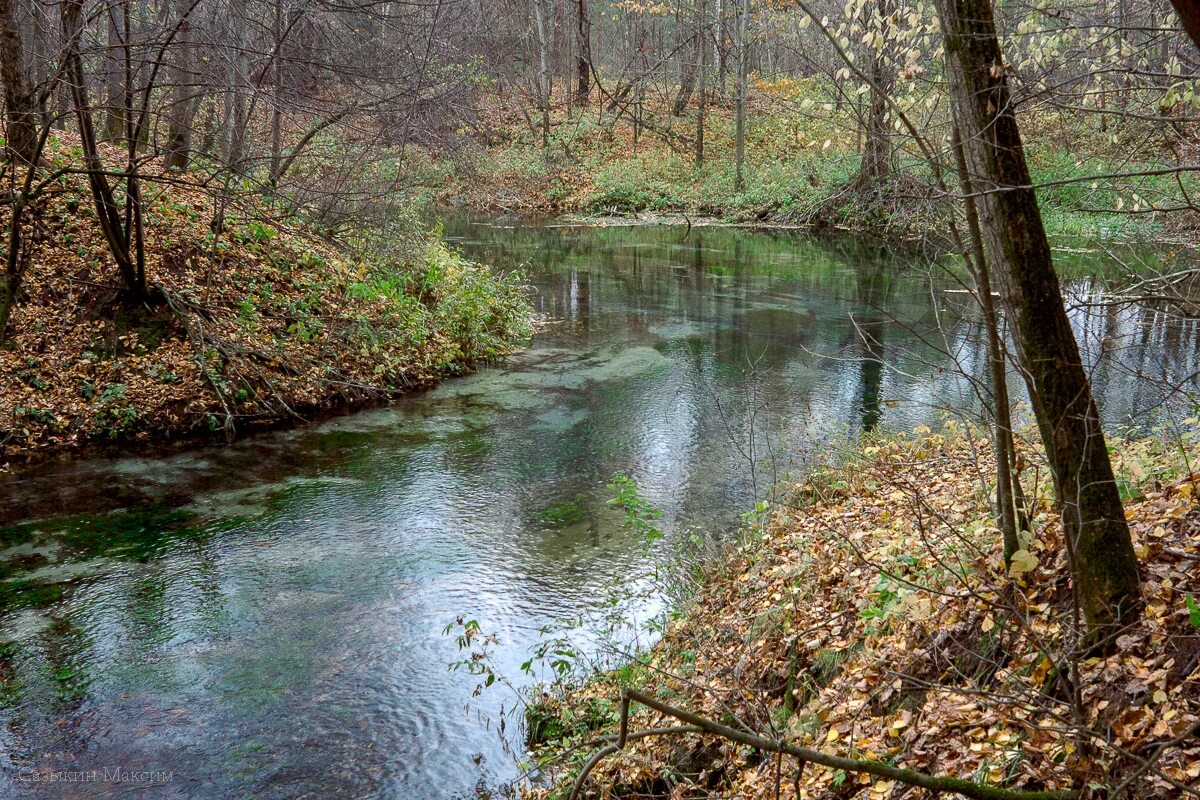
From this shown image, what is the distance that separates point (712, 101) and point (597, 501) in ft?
112

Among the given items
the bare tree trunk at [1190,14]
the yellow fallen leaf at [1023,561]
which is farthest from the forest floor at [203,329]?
the bare tree trunk at [1190,14]

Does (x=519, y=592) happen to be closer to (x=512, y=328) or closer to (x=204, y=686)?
(x=204, y=686)

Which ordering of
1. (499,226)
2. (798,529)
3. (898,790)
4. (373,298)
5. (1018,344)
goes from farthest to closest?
1. (499,226)
2. (373,298)
3. (798,529)
4. (1018,344)
5. (898,790)

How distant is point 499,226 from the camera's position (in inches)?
1153

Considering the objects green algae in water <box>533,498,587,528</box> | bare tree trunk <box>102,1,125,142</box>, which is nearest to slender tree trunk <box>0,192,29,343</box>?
bare tree trunk <box>102,1,125,142</box>

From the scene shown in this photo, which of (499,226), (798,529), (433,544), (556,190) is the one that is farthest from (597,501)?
(556,190)

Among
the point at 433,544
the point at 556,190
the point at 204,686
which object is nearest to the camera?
the point at 204,686

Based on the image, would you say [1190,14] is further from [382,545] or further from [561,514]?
[382,545]

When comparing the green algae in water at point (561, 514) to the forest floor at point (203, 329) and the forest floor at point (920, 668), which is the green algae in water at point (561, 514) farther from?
the forest floor at point (203, 329)

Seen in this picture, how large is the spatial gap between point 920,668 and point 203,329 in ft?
32.2

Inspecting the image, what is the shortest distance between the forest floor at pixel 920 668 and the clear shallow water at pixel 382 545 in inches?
29.8

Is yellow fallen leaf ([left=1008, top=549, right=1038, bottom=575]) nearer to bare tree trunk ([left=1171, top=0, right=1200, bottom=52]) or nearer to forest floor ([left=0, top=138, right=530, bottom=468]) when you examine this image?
bare tree trunk ([left=1171, top=0, right=1200, bottom=52])

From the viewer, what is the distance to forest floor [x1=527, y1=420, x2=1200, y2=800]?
318 cm

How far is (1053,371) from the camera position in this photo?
11.7 ft
